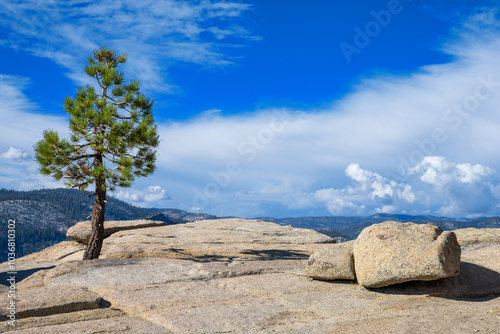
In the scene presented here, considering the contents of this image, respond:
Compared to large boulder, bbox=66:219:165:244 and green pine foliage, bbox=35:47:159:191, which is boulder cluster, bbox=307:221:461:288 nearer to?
green pine foliage, bbox=35:47:159:191

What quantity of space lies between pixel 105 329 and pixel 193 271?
6.81m

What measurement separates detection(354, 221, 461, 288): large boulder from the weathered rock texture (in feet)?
2.73

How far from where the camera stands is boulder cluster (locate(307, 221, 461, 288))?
12.9 m

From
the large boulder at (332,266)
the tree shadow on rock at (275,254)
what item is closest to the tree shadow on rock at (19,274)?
the tree shadow on rock at (275,254)

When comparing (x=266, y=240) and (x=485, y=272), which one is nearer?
(x=485, y=272)

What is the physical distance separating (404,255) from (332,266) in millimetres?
2979

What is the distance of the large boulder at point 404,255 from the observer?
12852 millimetres

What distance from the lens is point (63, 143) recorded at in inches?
875

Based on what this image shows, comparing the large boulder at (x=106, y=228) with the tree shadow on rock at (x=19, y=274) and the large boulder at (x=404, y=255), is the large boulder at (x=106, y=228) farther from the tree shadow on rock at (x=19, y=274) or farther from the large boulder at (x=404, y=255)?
the large boulder at (x=404, y=255)

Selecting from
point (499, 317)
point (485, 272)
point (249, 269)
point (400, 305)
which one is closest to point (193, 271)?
point (249, 269)

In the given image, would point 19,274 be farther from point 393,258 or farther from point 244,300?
point 393,258

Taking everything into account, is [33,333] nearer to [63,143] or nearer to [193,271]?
[193,271]

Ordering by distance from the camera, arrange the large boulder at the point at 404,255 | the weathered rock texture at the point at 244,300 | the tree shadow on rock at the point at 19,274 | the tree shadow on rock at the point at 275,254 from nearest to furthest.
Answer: the weathered rock texture at the point at 244,300
the large boulder at the point at 404,255
the tree shadow on rock at the point at 275,254
the tree shadow on rock at the point at 19,274

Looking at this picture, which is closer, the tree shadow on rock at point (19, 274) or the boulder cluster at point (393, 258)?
the boulder cluster at point (393, 258)
